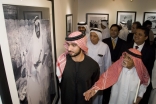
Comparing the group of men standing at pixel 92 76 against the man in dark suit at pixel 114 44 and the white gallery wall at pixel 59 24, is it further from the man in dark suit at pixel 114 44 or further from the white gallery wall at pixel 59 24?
the man in dark suit at pixel 114 44

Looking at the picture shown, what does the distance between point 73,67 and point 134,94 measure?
0.89 meters

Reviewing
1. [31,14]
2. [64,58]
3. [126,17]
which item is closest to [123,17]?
[126,17]

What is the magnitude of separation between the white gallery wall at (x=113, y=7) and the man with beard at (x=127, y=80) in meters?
4.08

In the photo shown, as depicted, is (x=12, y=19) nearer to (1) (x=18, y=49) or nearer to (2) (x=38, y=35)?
(1) (x=18, y=49)

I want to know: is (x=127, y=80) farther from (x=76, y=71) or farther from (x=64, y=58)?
(x=64, y=58)

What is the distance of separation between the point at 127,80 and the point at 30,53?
1.25 meters

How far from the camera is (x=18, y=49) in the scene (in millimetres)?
1063

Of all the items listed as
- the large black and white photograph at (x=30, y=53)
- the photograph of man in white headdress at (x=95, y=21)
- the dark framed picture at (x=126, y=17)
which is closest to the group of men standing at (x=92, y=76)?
the large black and white photograph at (x=30, y=53)

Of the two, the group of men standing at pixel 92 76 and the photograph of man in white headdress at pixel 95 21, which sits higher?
the photograph of man in white headdress at pixel 95 21

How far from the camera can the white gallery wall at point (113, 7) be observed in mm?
5305

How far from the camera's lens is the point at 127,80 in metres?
1.78

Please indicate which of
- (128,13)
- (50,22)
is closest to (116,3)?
Result: (128,13)

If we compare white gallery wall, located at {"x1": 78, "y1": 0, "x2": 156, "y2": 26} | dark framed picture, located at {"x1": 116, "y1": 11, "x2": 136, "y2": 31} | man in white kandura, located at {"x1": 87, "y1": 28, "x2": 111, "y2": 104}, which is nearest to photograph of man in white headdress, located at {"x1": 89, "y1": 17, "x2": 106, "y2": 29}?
white gallery wall, located at {"x1": 78, "y1": 0, "x2": 156, "y2": 26}

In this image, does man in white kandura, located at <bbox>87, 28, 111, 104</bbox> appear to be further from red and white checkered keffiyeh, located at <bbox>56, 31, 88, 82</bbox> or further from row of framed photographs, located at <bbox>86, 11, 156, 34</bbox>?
row of framed photographs, located at <bbox>86, 11, 156, 34</bbox>
